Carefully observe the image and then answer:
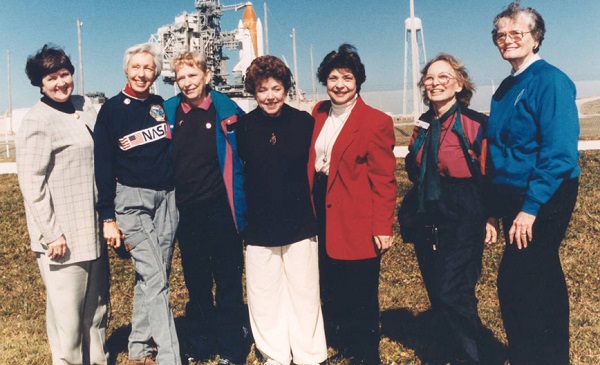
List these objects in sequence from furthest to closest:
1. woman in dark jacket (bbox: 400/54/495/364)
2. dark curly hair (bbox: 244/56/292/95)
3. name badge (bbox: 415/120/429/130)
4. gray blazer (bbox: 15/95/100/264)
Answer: name badge (bbox: 415/120/429/130) < dark curly hair (bbox: 244/56/292/95) < woman in dark jacket (bbox: 400/54/495/364) < gray blazer (bbox: 15/95/100/264)

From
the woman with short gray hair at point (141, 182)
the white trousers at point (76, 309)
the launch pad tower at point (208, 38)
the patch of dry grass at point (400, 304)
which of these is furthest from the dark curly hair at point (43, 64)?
the launch pad tower at point (208, 38)

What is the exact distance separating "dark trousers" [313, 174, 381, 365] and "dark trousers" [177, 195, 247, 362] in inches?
27.3

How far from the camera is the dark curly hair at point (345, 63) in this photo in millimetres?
3693

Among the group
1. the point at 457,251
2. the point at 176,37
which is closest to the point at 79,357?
the point at 457,251

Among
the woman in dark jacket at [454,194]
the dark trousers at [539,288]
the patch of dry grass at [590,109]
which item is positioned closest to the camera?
the dark trousers at [539,288]

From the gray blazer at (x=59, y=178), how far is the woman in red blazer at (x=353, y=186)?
161 centimetres

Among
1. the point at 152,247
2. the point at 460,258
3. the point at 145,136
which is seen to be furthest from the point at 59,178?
the point at 460,258

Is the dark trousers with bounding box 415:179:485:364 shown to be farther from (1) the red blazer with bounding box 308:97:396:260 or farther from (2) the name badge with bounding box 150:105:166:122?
(2) the name badge with bounding box 150:105:166:122

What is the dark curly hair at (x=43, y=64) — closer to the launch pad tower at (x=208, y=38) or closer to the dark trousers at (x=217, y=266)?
the dark trousers at (x=217, y=266)

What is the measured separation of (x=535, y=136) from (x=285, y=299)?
2.09m

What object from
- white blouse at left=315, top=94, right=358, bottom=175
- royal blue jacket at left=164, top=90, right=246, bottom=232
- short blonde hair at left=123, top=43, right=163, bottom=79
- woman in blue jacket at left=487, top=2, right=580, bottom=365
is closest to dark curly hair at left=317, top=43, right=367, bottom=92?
white blouse at left=315, top=94, right=358, bottom=175

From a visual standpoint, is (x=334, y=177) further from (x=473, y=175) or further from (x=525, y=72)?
(x=525, y=72)

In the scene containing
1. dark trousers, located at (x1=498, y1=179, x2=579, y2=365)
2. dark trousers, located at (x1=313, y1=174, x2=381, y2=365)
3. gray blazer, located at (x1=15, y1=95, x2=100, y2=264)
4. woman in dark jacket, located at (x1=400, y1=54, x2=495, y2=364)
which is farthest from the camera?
dark trousers, located at (x1=313, y1=174, x2=381, y2=365)

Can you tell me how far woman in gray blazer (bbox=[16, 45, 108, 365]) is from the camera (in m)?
3.38
